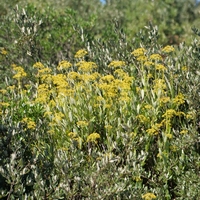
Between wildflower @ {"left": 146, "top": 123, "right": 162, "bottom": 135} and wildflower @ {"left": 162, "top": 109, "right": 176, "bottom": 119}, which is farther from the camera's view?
wildflower @ {"left": 162, "top": 109, "right": 176, "bottom": 119}

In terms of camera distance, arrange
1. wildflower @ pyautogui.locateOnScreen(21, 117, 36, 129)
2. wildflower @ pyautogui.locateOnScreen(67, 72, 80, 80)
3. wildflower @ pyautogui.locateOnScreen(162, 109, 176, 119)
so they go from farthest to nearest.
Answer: wildflower @ pyautogui.locateOnScreen(67, 72, 80, 80) → wildflower @ pyautogui.locateOnScreen(162, 109, 176, 119) → wildflower @ pyautogui.locateOnScreen(21, 117, 36, 129)

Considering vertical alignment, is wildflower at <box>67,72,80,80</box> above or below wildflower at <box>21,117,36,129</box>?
above

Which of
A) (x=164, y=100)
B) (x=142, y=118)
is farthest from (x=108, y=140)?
(x=164, y=100)

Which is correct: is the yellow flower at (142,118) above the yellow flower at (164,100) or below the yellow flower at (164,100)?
below

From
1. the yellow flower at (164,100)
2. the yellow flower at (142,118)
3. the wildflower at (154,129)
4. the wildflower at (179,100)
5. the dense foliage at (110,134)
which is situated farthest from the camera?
the wildflower at (179,100)

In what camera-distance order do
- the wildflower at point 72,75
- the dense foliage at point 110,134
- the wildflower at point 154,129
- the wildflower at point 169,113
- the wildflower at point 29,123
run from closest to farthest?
the dense foliage at point 110,134
the wildflower at point 29,123
the wildflower at point 154,129
the wildflower at point 169,113
the wildflower at point 72,75

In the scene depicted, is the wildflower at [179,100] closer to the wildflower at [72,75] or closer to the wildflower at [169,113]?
the wildflower at [169,113]

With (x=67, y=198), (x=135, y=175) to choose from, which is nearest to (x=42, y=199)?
(x=67, y=198)

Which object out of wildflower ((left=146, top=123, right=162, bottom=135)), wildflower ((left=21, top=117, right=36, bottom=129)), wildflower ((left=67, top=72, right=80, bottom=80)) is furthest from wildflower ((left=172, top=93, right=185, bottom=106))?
wildflower ((left=21, top=117, right=36, bottom=129))

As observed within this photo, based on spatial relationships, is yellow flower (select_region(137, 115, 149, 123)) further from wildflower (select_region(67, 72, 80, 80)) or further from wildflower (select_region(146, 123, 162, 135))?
wildflower (select_region(67, 72, 80, 80))

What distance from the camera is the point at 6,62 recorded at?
13.7m

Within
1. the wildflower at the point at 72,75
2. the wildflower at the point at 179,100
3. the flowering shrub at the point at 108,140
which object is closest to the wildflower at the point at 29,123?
the flowering shrub at the point at 108,140

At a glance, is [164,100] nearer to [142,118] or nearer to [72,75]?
[142,118]

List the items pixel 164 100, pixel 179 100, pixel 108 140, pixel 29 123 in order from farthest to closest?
pixel 179 100
pixel 164 100
pixel 108 140
pixel 29 123
